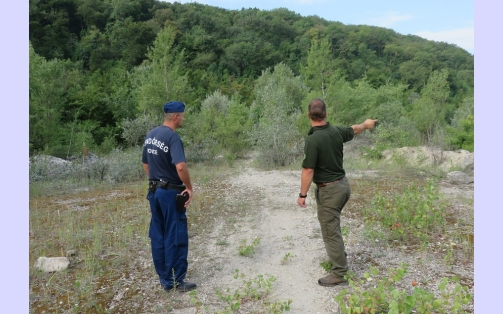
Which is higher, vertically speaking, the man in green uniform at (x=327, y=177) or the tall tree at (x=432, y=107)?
the tall tree at (x=432, y=107)

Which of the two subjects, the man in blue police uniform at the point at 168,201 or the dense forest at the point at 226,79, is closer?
the man in blue police uniform at the point at 168,201

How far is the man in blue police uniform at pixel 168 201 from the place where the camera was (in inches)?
152

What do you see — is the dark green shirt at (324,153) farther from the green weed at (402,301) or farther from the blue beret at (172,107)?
the blue beret at (172,107)

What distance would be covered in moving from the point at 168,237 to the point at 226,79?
1893 inches

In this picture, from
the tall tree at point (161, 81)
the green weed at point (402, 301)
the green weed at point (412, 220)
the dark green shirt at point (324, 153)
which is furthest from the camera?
the tall tree at point (161, 81)

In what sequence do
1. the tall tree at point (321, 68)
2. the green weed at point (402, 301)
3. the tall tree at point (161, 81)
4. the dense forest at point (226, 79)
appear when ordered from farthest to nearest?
the tall tree at point (321, 68) < the dense forest at point (226, 79) < the tall tree at point (161, 81) < the green weed at point (402, 301)

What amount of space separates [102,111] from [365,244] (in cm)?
2656

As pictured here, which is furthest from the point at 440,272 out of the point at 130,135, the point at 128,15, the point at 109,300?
the point at 128,15

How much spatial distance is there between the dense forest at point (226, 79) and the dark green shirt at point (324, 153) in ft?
15.9

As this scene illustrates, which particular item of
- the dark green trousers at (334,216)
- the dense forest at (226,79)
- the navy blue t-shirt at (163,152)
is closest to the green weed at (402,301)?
the dark green trousers at (334,216)

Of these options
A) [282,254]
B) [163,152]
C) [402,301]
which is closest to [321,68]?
[282,254]

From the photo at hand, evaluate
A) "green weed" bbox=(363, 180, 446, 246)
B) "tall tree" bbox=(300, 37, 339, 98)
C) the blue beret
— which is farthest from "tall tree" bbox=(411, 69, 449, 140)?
the blue beret

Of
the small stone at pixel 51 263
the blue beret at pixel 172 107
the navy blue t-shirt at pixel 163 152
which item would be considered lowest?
the small stone at pixel 51 263

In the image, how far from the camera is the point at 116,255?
4969 millimetres
